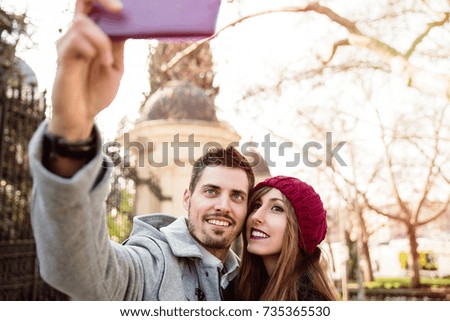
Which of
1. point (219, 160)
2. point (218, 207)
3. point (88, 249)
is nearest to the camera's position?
point (88, 249)

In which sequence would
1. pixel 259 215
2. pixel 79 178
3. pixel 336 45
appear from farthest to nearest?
1. pixel 336 45
2. pixel 259 215
3. pixel 79 178

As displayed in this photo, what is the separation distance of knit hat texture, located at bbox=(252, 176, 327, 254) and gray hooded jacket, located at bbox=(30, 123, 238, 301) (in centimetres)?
72

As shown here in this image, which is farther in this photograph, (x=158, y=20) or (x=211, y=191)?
(x=211, y=191)

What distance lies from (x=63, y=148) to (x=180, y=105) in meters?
→ 5.16

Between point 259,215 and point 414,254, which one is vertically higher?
point 259,215

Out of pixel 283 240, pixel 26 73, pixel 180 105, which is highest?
pixel 180 105

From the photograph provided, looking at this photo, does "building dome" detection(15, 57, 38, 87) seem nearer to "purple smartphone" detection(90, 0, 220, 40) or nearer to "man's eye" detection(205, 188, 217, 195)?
"man's eye" detection(205, 188, 217, 195)

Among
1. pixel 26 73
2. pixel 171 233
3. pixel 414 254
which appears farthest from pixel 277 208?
pixel 414 254

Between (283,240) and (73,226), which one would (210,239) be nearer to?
(283,240)

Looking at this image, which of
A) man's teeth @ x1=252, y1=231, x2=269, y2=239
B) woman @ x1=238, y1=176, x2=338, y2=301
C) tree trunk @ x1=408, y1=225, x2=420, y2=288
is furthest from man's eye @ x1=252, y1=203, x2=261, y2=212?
tree trunk @ x1=408, y1=225, x2=420, y2=288

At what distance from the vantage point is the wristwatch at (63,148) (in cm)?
84

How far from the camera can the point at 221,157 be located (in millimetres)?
1897

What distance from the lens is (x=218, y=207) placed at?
1.76 m

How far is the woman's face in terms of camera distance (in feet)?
6.66
